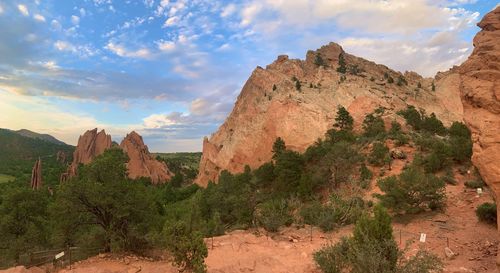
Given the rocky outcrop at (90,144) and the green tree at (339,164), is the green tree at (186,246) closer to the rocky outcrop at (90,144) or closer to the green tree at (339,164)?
the green tree at (339,164)

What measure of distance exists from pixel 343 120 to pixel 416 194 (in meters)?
29.4

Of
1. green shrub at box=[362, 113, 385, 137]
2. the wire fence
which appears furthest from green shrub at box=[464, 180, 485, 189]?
the wire fence

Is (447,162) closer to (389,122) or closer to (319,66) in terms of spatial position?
(389,122)

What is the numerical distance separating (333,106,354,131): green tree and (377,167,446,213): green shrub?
2866 cm

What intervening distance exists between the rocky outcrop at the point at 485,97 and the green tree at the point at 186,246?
9511mm

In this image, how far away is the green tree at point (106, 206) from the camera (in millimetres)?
17094

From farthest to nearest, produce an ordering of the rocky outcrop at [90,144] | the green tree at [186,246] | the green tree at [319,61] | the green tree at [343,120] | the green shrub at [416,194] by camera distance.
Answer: the rocky outcrop at [90,144] → the green tree at [319,61] → the green tree at [343,120] → the green shrub at [416,194] → the green tree at [186,246]

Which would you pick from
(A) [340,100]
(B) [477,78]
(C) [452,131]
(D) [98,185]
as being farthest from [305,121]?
(B) [477,78]

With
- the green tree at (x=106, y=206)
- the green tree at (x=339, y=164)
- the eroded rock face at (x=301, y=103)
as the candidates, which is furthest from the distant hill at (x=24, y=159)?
the green tree at (x=106, y=206)

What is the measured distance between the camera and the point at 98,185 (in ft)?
56.3

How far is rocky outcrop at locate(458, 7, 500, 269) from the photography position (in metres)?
9.12

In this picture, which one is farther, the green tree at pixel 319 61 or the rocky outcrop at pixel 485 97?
the green tree at pixel 319 61

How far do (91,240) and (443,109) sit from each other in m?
58.2

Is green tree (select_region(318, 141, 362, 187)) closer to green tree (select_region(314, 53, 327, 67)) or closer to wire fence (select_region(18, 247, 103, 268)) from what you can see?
wire fence (select_region(18, 247, 103, 268))
